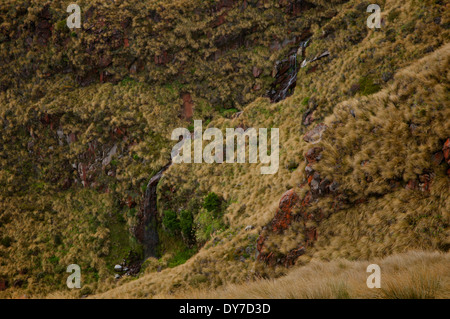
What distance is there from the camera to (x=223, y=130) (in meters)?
28.7

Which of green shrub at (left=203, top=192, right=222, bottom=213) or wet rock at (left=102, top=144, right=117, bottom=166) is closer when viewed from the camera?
green shrub at (left=203, top=192, right=222, bottom=213)

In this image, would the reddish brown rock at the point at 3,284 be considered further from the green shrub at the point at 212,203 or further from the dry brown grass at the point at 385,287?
the dry brown grass at the point at 385,287

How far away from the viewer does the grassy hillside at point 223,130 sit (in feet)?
33.1

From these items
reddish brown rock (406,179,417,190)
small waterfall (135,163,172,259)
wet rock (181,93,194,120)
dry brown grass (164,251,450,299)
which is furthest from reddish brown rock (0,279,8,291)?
reddish brown rock (406,179,417,190)

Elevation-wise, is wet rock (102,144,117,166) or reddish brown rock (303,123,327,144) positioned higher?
reddish brown rock (303,123,327,144)

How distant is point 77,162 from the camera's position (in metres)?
33.8

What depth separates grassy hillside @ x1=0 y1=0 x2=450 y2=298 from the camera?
10.1 metres

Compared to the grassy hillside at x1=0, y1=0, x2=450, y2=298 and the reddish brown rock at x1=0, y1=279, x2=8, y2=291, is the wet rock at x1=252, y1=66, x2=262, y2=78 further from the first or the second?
the reddish brown rock at x1=0, y1=279, x2=8, y2=291

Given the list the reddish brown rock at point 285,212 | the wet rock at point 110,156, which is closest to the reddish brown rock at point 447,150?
the reddish brown rock at point 285,212

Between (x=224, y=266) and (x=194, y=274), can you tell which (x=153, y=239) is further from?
(x=224, y=266)

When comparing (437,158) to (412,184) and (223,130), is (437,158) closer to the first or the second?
(412,184)

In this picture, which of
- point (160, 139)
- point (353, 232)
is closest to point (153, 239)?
point (160, 139)
